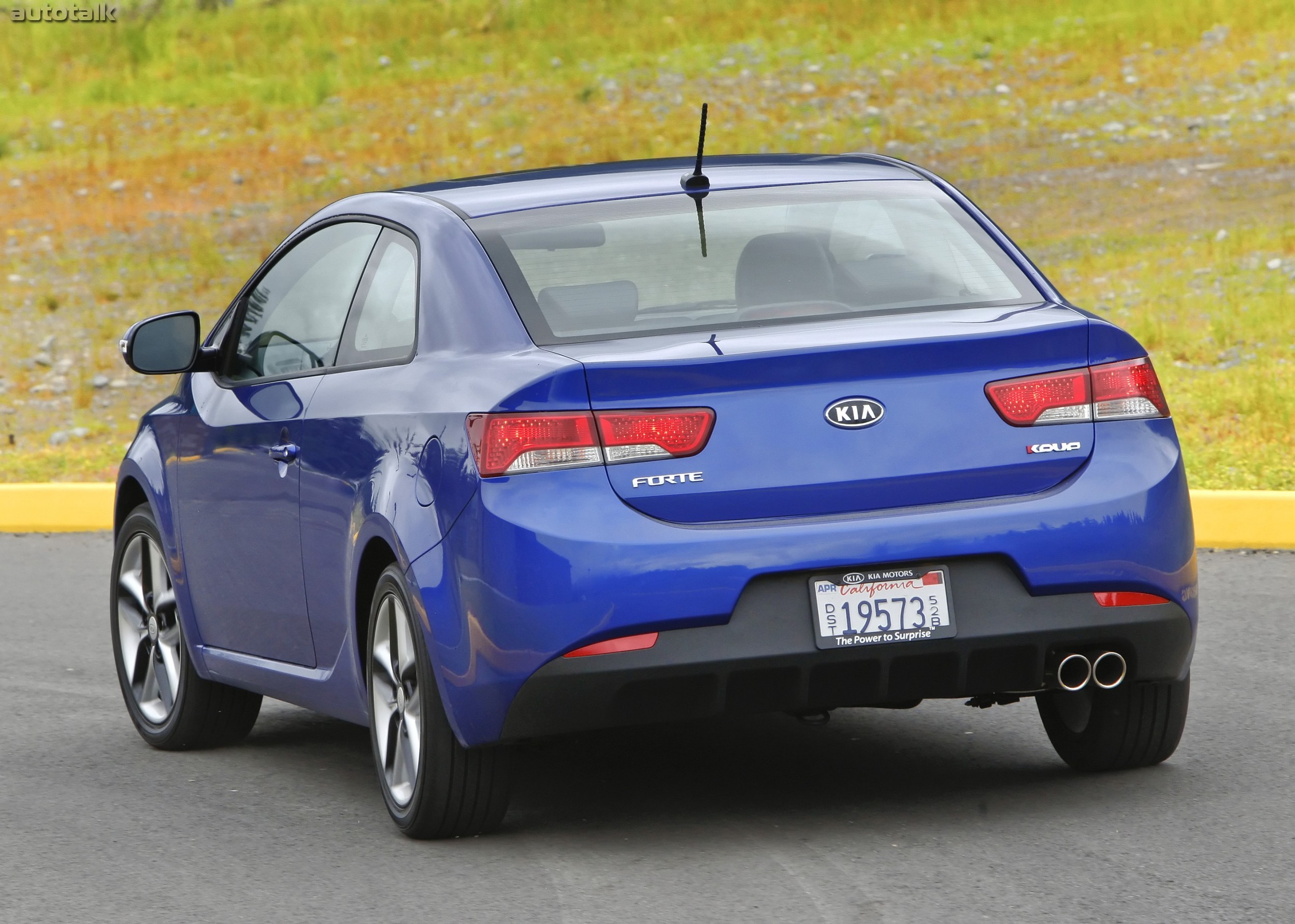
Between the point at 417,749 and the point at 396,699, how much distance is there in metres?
0.24

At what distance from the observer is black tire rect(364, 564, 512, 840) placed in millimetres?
5223

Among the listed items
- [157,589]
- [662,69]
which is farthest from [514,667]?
[662,69]

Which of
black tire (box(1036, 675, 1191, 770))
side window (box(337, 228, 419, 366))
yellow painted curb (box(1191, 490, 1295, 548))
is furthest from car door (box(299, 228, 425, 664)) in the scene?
yellow painted curb (box(1191, 490, 1295, 548))

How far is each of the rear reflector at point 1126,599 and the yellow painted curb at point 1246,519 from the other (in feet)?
17.9

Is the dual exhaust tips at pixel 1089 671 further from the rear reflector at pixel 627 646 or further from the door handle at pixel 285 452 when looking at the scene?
the door handle at pixel 285 452

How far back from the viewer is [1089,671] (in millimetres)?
5172

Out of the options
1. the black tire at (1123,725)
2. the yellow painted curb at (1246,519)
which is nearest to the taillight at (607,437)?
the black tire at (1123,725)

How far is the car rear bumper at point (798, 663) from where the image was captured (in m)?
4.85

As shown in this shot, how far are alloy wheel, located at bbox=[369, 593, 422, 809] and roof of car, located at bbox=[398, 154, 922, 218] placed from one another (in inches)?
43.4

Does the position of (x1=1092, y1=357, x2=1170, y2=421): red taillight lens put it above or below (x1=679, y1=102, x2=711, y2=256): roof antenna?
below

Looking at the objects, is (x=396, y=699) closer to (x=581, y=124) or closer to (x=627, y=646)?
(x=627, y=646)

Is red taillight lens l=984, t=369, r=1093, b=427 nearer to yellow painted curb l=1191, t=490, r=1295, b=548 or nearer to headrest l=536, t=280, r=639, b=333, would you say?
headrest l=536, t=280, r=639, b=333

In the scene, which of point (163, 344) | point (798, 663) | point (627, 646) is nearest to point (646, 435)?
point (627, 646)

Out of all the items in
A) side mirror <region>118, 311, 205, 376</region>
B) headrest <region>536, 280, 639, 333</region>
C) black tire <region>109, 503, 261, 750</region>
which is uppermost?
headrest <region>536, 280, 639, 333</region>
